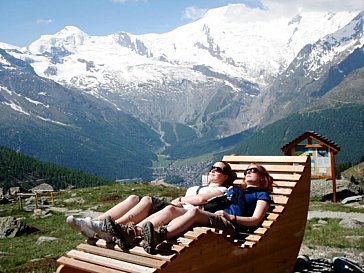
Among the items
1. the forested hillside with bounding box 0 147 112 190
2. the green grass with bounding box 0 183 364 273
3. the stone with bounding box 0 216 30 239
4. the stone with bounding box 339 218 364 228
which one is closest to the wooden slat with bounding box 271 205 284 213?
the green grass with bounding box 0 183 364 273

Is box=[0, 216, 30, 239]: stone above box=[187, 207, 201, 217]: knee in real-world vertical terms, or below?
below

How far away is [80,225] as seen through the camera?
9391 millimetres

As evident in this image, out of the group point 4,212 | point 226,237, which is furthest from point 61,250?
point 4,212

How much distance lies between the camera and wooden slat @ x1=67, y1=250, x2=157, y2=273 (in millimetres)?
8320

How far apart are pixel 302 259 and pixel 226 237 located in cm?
395

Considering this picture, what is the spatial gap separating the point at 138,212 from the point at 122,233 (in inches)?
43.9

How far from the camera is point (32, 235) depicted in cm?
2380

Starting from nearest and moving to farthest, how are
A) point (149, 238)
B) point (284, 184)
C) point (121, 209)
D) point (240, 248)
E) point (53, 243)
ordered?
point (149, 238), point (240, 248), point (121, 209), point (284, 184), point (53, 243)

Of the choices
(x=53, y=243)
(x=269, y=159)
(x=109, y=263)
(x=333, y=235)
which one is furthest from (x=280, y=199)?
(x=53, y=243)

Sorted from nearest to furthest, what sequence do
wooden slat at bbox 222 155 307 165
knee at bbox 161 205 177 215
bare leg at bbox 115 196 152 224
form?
knee at bbox 161 205 177 215 < bare leg at bbox 115 196 152 224 < wooden slat at bbox 222 155 307 165

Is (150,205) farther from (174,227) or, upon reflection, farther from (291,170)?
(291,170)

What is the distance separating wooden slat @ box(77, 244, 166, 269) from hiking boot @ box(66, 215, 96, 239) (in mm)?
223

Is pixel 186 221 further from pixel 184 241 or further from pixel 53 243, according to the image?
pixel 53 243

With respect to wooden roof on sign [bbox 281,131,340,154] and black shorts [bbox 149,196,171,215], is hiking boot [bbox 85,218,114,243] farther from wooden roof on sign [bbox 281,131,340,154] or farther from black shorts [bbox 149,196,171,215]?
wooden roof on sign [bbox 281,131,340,154]
